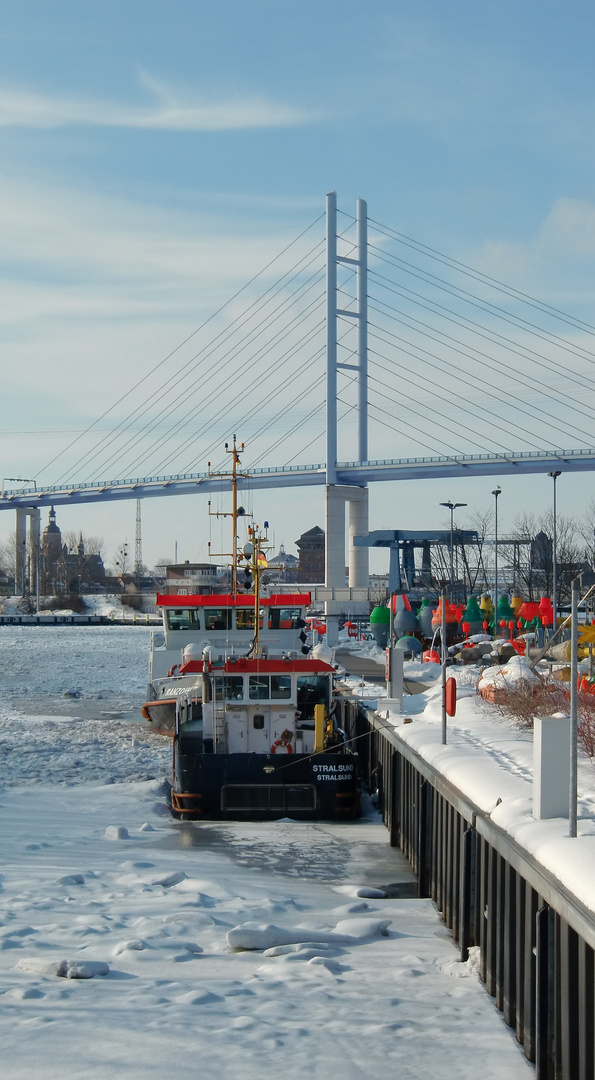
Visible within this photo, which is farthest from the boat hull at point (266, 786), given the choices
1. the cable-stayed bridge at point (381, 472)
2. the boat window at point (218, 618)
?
the cable-stayed bridge at point (381, 472)

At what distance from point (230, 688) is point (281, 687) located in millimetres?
903

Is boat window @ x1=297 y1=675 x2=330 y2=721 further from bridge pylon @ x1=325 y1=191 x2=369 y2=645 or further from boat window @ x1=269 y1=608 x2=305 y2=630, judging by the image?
bridge pylon @ x1=325 y1=191 x2=369 y2=645

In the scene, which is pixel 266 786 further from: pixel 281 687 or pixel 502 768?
pixel 502 768

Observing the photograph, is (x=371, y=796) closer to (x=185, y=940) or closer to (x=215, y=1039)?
(x=185, y=940)

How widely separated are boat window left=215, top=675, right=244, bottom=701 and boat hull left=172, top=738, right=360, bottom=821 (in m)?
1.25

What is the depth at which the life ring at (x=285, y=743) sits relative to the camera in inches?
746

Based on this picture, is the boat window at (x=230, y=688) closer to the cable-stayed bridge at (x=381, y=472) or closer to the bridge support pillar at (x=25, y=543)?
the cable-stayed bridge at (x=381, y=472)

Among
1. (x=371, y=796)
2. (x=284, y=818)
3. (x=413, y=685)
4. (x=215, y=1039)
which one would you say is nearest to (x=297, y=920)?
(x=215, y=1039)

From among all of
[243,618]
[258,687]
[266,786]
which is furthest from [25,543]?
[266,786]

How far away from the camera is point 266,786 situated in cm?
1792

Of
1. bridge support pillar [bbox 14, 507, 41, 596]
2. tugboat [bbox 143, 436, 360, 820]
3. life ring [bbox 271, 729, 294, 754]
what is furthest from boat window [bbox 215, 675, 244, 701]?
bridge support pillar [bbox 14, 507, 41, 596]

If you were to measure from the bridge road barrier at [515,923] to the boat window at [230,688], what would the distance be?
4991 mm

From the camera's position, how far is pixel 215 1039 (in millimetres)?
8125

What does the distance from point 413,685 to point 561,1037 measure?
2318 centimetres
